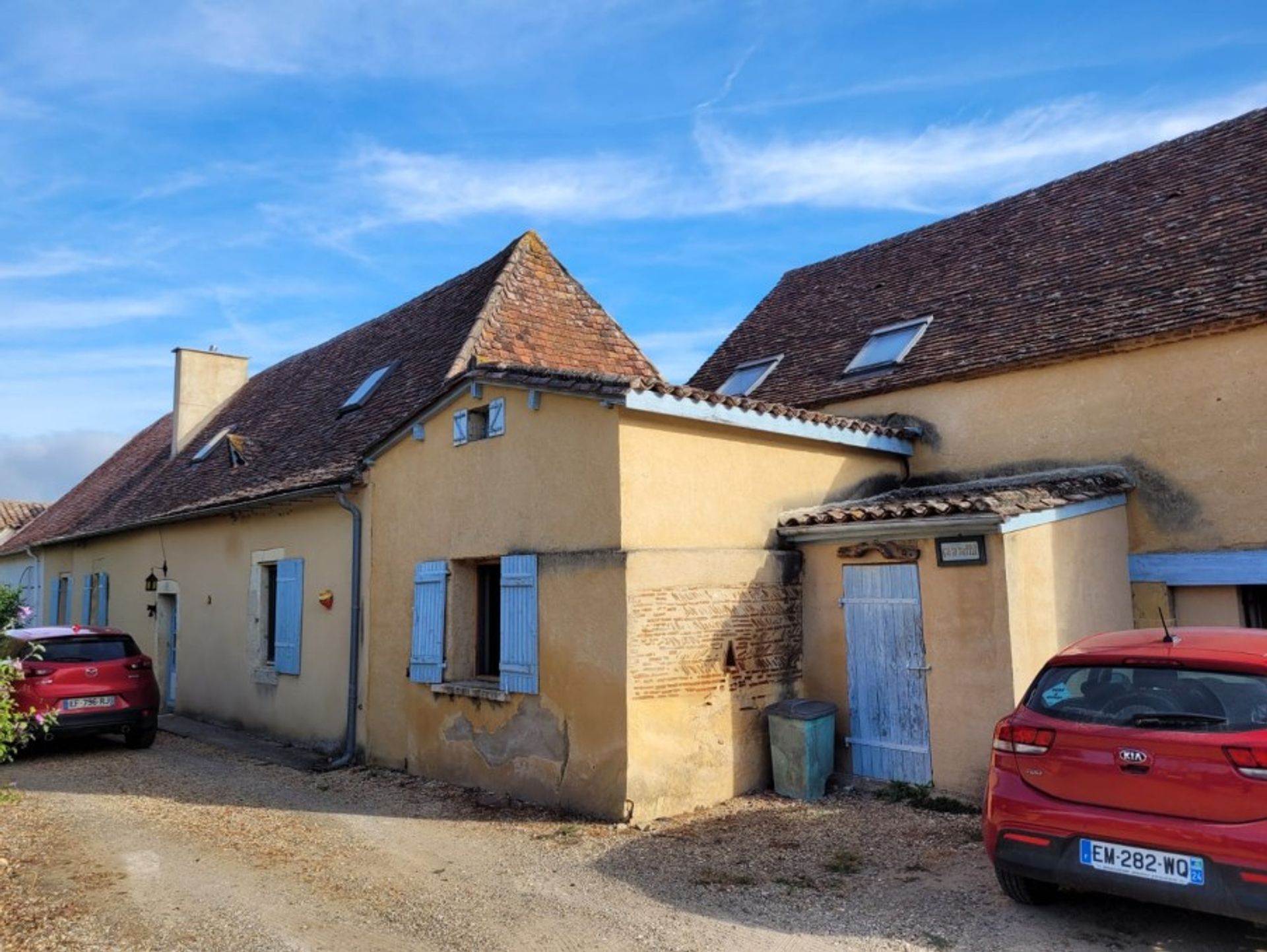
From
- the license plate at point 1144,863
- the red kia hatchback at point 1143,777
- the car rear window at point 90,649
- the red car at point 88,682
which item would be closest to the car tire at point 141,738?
the red car at point 88,682

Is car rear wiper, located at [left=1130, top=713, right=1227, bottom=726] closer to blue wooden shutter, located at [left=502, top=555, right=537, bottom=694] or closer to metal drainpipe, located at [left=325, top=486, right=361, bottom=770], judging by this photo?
blue wooden shutter, located at [left=502, top=555, right=537, bottom=694]

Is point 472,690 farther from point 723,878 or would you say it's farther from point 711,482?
point 723,878

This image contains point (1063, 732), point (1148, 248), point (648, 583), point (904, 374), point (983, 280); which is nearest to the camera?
point (1063, 732)

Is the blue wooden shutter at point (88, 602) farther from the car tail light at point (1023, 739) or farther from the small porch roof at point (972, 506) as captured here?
the car tail light at point (1023, 739)

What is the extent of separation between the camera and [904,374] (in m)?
11.2

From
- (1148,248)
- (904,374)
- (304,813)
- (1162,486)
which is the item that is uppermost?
(1148,248)

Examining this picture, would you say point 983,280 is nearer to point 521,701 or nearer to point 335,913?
point 521,701

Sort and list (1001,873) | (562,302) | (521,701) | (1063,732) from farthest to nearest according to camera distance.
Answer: (562,302) < (521,701) < (1001,873) < (1063,732)

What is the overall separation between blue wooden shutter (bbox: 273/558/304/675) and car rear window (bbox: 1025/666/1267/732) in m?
9.34

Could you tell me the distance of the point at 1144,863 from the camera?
169 inches

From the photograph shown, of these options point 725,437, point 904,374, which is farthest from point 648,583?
point 904,374

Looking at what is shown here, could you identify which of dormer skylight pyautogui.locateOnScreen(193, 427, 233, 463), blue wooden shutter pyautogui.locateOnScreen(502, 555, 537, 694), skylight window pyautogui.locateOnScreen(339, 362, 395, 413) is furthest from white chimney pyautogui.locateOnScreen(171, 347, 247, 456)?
blue wooden shutter pyautogui.locateOnScreen(502, 555, 537, 694)

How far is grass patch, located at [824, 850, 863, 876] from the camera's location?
19.4 feet

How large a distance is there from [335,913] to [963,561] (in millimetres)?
5429
